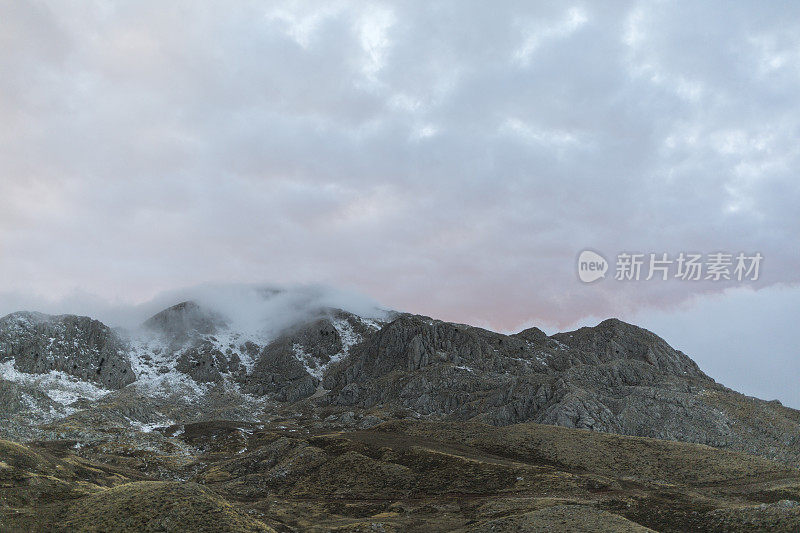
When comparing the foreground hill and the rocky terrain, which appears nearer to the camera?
the foreground hill

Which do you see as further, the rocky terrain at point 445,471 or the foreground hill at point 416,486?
the rocky terrain at point 445,471

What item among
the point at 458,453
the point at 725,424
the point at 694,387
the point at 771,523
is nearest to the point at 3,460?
the point at 458,453

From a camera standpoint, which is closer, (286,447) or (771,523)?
(771,523)

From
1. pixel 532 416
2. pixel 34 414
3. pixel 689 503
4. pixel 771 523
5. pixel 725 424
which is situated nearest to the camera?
pixel 771 523

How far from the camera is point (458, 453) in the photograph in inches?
4392

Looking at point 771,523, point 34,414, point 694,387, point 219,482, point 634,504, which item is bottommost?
point 34,414

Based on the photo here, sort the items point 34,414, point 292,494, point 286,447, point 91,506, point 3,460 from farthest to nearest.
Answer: point 34,414 → point 286,447 → point 292,494 → point 3,460 → point 91,506

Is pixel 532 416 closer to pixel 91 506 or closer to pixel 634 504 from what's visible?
pixel 634 504

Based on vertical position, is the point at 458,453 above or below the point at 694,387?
below

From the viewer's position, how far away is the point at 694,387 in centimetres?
19538

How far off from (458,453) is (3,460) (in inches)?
3606

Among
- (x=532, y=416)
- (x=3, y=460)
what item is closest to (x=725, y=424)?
(x=532, y=416)

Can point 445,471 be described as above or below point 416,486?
above

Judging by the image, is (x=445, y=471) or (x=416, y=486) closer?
(x=416, y=486)
